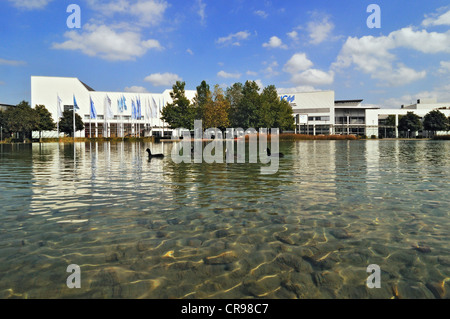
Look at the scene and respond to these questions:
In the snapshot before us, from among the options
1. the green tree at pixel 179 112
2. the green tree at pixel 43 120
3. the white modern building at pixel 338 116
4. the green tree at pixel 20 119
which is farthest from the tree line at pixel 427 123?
the green tree at pixel 20 119

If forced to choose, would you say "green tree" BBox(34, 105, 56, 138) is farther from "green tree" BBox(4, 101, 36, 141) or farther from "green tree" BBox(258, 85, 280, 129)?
"green tree" BBox(258, 85, 280, 129)

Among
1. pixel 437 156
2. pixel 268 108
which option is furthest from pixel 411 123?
pixel 437 156

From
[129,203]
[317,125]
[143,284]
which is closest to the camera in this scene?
[143,284]

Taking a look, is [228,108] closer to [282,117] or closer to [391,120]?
[282,117]

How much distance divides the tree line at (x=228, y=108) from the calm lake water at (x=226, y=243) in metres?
70.8

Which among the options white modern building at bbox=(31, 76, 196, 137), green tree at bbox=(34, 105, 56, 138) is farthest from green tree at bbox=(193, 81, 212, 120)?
green tree at bbox=(34, 105, 56, 138)

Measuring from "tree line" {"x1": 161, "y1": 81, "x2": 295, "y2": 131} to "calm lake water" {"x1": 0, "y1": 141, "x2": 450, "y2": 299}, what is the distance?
70774 mm

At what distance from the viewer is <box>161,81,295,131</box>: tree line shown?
8025cm

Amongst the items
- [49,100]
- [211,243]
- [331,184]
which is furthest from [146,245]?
[49,100]

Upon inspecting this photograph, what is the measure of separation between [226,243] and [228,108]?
84.7m

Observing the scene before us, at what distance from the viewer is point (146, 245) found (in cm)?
549
